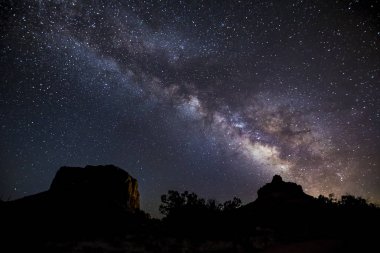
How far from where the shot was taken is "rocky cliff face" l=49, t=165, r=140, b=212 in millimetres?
26438

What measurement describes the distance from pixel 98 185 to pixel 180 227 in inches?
677

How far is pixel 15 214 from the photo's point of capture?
2198 centimetres

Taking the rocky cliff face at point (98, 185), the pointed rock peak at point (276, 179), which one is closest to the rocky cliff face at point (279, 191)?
the pointed rock peak at point (276, 179)

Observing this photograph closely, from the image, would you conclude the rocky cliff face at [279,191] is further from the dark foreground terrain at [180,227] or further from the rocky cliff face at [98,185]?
the rocky cliff face at [98,185]

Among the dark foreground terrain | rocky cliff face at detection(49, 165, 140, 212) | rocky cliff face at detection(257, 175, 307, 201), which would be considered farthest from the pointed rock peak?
rocky cliff face at detection(49, 165, 140, 212)

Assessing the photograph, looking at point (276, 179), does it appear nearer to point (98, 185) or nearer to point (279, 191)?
point (279, 191)

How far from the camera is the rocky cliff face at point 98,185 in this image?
26438 mm

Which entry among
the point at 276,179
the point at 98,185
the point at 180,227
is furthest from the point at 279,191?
the point at 98,185

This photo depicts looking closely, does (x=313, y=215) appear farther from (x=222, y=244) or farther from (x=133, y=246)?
(x=133, y=246)

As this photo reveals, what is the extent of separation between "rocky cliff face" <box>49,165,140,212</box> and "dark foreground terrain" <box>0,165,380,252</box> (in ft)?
0.70

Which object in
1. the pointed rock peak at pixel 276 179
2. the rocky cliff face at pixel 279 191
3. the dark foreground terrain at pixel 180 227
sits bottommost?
the dark foreground terrain at pixel 180 227

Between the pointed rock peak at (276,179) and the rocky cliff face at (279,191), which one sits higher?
the pointed rock peak at (276,179)

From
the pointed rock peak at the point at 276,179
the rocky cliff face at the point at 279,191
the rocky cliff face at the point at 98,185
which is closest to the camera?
the rocky cliff face at the point at 98,185

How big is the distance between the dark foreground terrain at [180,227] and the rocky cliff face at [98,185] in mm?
213
